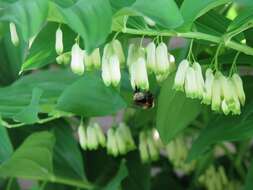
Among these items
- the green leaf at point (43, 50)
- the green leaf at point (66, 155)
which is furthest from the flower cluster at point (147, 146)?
the green leaf at point (43, 50)

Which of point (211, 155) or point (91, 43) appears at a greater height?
point (91, 43)

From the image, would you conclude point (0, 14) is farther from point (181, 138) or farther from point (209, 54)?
point (181, 138)

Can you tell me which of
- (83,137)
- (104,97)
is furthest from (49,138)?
(104,97)

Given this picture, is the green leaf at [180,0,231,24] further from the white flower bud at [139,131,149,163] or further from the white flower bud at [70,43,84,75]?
the white flower bud at [139,131,149,163]

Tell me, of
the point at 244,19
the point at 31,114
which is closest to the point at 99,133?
the point at 31,114

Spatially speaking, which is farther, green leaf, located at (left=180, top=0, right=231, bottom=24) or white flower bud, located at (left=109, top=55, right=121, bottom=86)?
white flower bud, located at (left=109, top=55, right=121, bottom=86)

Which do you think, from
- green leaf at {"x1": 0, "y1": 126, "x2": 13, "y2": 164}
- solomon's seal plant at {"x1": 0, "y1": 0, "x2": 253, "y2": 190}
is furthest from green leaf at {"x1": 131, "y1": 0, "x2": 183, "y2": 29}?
green leaf at {"x1": 0, "y1": 126, "x2": 13, "y2": 164}

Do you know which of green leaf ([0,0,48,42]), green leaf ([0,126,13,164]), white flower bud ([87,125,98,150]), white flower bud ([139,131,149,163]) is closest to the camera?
green leaf ([0,0,48,42])
